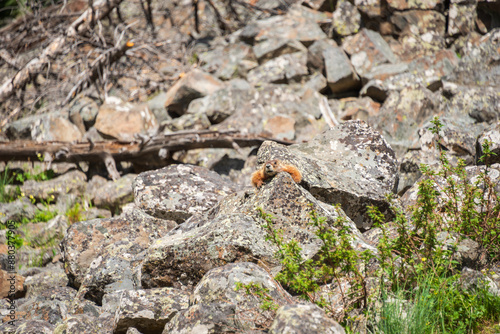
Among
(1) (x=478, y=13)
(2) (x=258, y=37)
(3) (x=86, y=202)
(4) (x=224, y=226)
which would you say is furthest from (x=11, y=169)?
(1) (x=478, y=13)

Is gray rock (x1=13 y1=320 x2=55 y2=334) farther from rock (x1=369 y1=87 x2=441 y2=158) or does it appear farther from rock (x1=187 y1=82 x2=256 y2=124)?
rock (x1=187 y1=82 x2=256 y2=124)

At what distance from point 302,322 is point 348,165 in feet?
10.2

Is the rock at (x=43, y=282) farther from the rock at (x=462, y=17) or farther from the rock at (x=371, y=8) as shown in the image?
the rock at (x=462, y=17)

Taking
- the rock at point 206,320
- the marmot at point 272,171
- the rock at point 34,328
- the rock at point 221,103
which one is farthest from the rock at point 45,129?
the rock at point 206,320

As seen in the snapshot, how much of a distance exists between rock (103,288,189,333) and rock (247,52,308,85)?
7.96 metres

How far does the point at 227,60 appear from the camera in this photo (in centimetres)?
1241

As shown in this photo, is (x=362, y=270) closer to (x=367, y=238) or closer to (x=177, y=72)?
(x=367, y=238)

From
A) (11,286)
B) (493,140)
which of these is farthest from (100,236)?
(493,140)

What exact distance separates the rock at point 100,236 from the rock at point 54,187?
3.96 metres

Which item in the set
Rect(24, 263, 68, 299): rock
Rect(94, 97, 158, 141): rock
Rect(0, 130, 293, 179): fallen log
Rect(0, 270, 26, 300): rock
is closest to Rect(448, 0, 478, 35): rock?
Rect(0, 130, 293, 179): fallen log

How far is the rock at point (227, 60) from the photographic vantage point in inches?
476

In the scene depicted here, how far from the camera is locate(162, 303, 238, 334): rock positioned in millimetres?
3451

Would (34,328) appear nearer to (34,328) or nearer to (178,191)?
(34,328)

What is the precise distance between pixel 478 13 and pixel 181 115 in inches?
273
